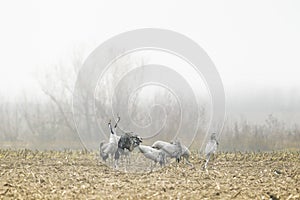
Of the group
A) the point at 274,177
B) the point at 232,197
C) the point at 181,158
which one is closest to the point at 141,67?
the point at 181,158

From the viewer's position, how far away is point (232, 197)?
8297 millimetres

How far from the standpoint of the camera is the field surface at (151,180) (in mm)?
8477

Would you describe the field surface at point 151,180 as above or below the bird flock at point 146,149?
below

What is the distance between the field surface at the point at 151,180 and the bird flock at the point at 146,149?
22 centimetres

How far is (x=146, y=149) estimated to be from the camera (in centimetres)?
1110

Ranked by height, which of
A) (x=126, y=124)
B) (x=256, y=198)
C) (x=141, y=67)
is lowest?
(x=256, y=198)

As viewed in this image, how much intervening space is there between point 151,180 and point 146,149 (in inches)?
55.5

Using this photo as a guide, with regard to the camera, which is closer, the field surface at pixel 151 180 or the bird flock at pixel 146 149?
the field surface at pixel 151 180

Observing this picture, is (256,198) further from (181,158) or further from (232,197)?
(181,158)

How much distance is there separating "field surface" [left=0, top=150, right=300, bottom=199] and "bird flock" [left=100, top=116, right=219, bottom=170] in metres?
0.22

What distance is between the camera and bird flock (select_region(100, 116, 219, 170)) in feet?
36.2

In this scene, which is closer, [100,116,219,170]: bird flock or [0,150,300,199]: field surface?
[0,150,300,199]: field surface

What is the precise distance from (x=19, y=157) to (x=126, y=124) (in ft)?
8.76

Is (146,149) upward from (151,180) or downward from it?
upward
